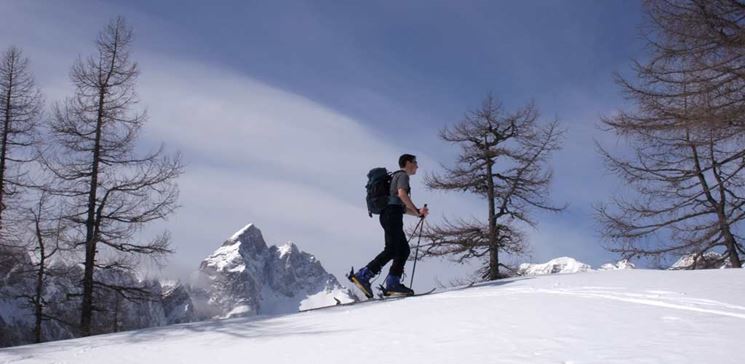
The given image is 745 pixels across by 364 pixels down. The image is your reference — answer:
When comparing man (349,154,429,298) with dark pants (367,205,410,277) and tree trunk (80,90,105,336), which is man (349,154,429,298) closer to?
dark pants (367,205,410,277)

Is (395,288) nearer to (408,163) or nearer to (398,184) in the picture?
(398,184)

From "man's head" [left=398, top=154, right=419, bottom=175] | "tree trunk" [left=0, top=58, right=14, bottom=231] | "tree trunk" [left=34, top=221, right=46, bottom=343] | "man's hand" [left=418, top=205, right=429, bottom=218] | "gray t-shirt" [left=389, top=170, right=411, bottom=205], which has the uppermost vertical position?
"tree trunk" [left=0, top=58, right=14, bottom=231]

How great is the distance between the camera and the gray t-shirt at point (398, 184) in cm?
645

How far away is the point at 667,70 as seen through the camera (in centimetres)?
904

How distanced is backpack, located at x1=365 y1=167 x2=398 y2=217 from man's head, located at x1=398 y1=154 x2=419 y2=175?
0.20 meters

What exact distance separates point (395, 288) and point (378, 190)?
127 cm

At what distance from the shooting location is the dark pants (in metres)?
6.63

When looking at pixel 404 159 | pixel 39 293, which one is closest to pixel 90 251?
pixel 39 293

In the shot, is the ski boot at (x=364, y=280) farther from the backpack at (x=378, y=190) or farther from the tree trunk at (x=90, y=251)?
the tree trunk at (x=90, y=251)

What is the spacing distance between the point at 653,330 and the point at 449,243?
11.3 m

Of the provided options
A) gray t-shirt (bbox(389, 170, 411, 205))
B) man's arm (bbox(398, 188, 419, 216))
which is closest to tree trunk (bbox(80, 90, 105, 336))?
gray t-shirt (bbox(389, 170, 411, 205))

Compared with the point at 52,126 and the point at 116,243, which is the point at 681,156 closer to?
A: the point at 116,243

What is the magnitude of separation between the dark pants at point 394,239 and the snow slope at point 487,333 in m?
1.16

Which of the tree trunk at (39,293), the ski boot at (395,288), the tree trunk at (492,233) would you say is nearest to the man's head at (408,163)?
the ski boot at (395,288)
